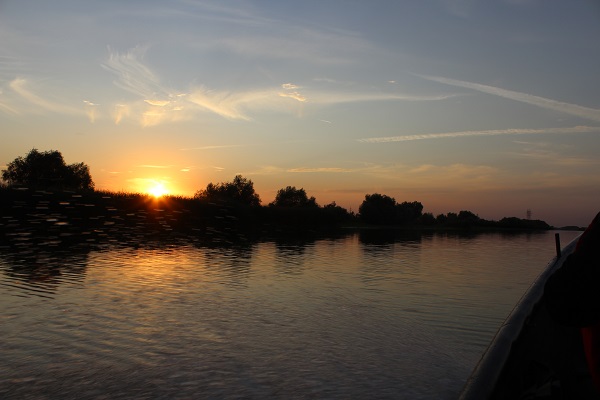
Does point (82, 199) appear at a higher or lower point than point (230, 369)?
higher

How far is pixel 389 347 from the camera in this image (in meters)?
9.27

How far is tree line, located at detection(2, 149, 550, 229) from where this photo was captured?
234ft

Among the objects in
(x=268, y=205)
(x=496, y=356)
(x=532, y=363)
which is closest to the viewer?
(x=496, y=356)

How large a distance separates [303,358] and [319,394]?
5.24ft

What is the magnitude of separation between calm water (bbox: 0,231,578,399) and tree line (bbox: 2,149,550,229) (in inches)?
1348

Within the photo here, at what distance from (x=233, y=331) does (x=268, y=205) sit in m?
72.4

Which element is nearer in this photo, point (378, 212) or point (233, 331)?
point (233, 331)

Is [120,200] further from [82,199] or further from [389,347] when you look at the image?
[389,347]

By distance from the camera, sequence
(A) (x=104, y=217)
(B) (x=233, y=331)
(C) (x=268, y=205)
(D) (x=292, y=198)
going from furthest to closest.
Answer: (D) (x=292, y=198) < (C) (x=268, y=205) < (A) (x=104, y=217) < (B) (x=233, y=331)

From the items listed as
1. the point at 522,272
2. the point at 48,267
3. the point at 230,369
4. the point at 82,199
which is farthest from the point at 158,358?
the point at 82,199

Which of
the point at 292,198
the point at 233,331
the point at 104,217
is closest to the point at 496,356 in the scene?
the point at 233,331

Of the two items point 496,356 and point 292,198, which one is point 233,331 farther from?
point 292,198

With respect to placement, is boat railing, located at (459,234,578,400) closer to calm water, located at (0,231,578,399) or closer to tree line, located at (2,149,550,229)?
calm water, located at (0,231,578,399)

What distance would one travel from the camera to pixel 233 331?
9.85 meters
